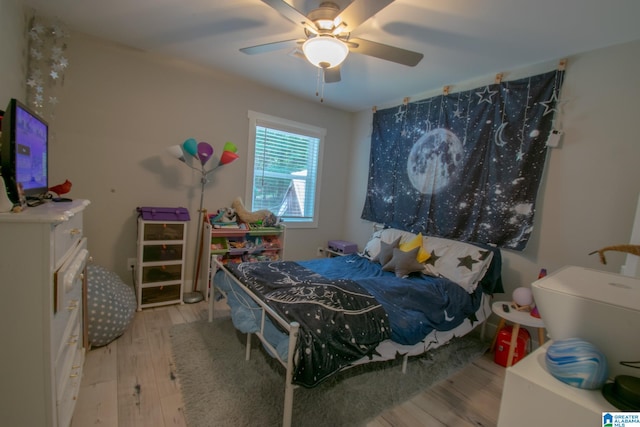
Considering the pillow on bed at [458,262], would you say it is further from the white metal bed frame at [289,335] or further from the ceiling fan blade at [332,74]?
the ceiling fan blade at [332,74]

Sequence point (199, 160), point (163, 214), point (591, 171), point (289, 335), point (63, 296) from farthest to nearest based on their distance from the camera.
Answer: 1. point (199, 160)
2. point (163, 214)
3. point (591, 171)
4. point (289, 335)
5. point (63, 296)

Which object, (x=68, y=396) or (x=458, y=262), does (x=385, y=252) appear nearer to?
(x=458, y=262)

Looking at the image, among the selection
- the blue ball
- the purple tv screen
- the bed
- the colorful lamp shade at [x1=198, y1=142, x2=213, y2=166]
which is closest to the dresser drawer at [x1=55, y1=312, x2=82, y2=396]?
the purple tv screen

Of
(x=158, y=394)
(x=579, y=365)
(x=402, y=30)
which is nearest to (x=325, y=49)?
(x=402, y=30)

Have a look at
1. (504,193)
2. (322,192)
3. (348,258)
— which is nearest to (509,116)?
(504,193)

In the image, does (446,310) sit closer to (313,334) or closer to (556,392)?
(313,334)

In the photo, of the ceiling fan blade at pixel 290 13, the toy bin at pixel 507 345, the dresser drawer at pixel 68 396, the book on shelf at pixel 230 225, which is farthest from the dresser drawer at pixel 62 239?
the toy bin at pixel 507 345

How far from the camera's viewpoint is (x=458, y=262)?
2.53 m

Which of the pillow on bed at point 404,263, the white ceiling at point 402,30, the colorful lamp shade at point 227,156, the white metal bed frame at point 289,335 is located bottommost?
the white metal bed frame at point 289,335

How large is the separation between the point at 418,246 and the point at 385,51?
5.90ft

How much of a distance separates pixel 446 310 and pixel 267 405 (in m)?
1.40

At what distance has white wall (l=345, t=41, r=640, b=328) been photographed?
1978 mm

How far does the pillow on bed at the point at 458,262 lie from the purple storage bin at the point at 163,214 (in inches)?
96.3

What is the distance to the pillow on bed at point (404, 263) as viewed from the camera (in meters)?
2.55
